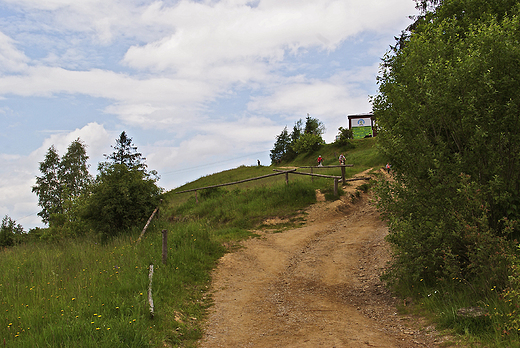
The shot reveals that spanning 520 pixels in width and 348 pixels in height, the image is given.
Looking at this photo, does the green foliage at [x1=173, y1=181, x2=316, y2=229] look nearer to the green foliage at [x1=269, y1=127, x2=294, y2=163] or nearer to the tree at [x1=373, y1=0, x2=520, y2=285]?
the tree at [x1=373, y1=0, x2=520, y2=285]

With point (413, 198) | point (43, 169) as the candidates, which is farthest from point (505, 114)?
point (43, 169)

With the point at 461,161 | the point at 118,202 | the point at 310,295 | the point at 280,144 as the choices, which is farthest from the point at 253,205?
the point at 280,144

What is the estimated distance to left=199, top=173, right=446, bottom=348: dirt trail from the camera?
232 inches

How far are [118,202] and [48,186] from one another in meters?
32.5

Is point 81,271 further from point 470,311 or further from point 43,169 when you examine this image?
point 43,169

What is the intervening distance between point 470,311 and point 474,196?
1816 millimetres

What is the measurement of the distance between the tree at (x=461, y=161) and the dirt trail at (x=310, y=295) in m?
1.27

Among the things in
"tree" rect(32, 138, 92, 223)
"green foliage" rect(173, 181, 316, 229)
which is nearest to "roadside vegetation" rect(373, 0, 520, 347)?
"green foliage" rect(173, 181, 316, 229)

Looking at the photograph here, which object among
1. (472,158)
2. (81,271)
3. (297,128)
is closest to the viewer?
(472,158)

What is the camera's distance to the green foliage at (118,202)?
14.4 metres

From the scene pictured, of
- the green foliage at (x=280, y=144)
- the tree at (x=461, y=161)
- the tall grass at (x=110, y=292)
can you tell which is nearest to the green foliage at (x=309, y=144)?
the green foliage at (x=280, y=144)

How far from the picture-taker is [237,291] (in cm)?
870

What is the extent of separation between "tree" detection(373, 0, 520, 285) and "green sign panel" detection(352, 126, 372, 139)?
46.2 metres

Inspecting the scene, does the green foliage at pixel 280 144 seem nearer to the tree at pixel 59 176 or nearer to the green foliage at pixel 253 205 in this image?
the tree at pixel 59 176
